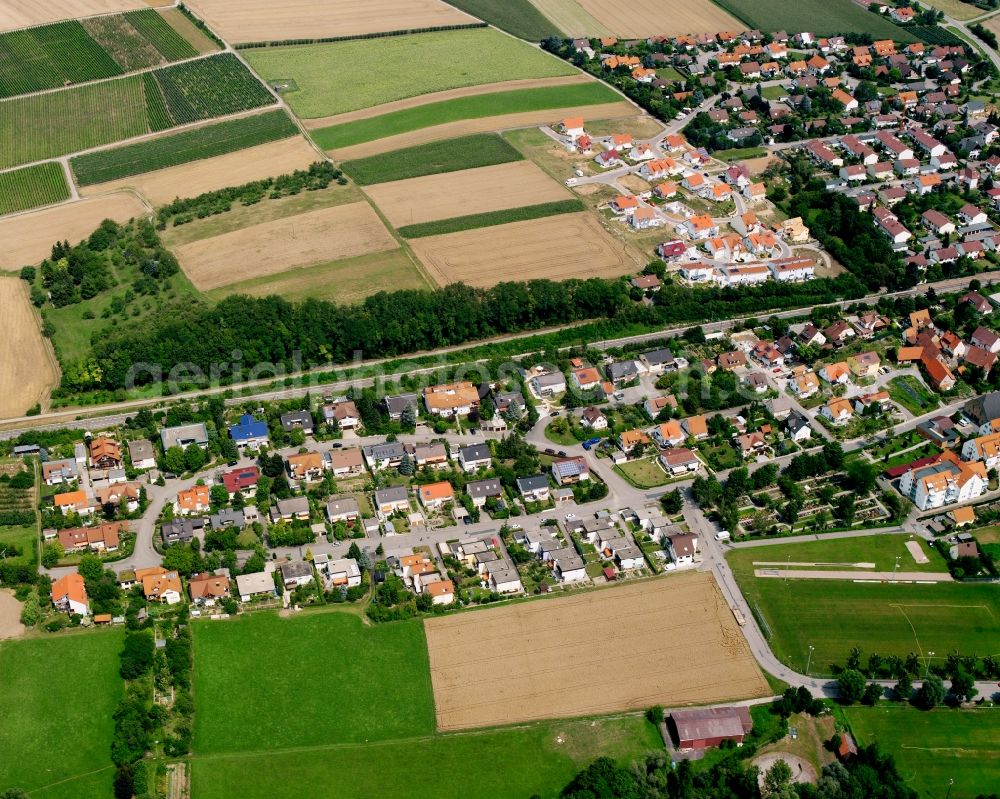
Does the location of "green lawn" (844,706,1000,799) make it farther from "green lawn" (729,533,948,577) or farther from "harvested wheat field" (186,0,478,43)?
"harvested wheat field" (186,0,478,43)

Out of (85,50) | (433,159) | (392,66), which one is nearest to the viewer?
(433,159)

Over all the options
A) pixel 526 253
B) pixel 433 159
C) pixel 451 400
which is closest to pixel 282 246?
pixel 526 253

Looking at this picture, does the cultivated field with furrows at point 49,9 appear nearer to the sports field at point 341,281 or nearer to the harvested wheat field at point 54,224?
the harvested wheat field at point 54,224

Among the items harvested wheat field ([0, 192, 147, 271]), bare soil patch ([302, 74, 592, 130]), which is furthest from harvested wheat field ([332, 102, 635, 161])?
harvested wheat field ([0, 192, 147, 271])

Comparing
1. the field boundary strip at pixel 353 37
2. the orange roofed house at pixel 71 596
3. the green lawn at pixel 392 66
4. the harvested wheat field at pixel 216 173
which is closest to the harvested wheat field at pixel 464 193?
the harvested wheat field at pixel 216 173

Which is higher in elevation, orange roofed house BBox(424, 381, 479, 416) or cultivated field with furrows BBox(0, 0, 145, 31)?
cultivated field with furrows BBox(0, 0, 145, 31)

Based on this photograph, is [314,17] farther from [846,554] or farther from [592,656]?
[592,656]

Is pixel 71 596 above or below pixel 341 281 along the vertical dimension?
above
